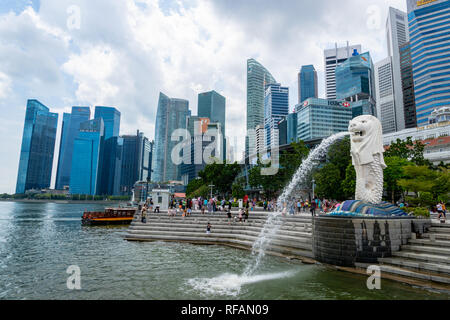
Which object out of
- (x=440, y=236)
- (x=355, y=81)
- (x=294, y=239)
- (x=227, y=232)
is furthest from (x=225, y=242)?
(x=355, y=81)

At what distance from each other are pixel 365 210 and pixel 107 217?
37.2m

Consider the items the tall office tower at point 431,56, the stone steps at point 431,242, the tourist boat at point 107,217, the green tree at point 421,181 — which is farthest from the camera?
the tall office tower at point 431,56

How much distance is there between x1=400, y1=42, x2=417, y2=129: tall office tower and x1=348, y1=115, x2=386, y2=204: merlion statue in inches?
6672

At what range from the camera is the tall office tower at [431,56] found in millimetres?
112000

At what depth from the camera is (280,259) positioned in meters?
15.6

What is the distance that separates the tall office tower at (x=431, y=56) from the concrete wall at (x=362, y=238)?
128135 millimetres

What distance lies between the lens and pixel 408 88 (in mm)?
158250

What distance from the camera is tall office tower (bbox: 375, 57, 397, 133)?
586 ft

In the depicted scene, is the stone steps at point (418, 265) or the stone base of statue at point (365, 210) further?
the stone base of statue at point (365, 210)

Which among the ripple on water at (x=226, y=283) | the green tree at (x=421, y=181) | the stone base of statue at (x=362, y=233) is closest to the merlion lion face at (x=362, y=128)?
the stone base of statue at (x=362, y=233)

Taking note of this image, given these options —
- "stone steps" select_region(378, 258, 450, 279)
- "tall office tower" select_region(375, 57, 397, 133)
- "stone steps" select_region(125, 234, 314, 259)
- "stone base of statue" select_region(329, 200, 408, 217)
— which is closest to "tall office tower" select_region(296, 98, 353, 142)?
"tall office tower" select_region(375, 57, 397, 133)

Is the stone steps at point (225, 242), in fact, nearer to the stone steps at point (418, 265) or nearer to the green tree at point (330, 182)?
the stone steps at point (418, 265)

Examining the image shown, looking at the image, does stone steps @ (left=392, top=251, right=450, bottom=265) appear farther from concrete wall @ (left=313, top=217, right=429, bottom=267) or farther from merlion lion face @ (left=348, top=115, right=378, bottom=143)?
merlion lion face @ (left=348, top=115, right=378, bottom=143)

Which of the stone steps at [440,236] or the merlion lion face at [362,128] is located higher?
the merlion lion face at [362,128]
